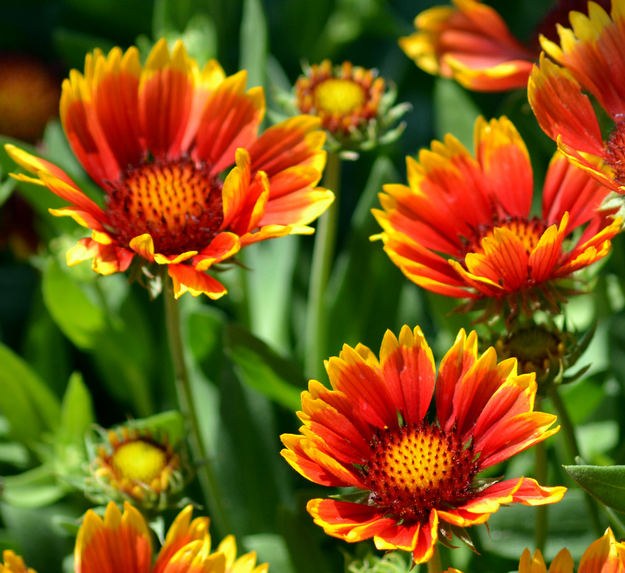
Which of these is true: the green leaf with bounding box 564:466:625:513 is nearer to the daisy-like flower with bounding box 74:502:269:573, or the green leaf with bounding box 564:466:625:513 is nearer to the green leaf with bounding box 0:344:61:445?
the daisy-like flower with bounding box 74:502:269:573

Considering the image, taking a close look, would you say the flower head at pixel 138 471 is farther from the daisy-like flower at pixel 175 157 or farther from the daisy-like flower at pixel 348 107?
the daisy-like flower at pixel 348 107

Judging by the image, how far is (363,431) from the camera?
795 mm

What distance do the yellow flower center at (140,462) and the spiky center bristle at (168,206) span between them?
247 millimetres

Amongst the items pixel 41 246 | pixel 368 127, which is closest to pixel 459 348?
pixel 368 127

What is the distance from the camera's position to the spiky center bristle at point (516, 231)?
0.91 meters

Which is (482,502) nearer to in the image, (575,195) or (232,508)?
(575,195)

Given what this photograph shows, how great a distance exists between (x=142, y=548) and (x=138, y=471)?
15 cm

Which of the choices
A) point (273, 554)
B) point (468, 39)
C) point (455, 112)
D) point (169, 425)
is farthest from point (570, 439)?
point (468, 39)

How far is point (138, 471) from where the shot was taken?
3.04 ft

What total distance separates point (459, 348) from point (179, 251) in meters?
0.36

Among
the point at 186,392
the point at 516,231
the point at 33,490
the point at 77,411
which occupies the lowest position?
the point at 33,490

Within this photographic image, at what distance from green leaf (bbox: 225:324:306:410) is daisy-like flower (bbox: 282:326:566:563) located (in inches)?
10.1

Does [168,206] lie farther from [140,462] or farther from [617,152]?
[617,152]

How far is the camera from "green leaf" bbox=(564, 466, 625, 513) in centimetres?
68
